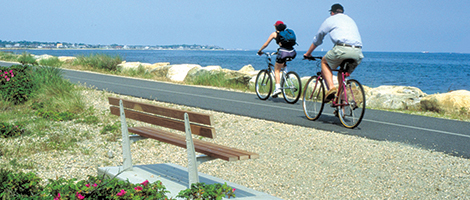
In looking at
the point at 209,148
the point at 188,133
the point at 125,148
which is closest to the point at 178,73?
the point at 125,148

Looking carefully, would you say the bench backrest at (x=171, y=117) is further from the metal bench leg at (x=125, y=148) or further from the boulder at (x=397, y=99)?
the boulder at (x=397, y=99)

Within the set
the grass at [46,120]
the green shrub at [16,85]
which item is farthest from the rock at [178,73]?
the green shrub at [16,85]

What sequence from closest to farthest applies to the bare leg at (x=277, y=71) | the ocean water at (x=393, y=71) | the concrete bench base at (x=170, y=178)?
the concrete bench base at (x=170, y=178), the bare leg at (x=277, y=71), the ocean water at (x=393, y=71)

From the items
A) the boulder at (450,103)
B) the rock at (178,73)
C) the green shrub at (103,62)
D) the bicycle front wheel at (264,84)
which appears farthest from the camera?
the green shrub at (103,62)

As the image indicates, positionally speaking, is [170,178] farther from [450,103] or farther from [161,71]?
[161,71]

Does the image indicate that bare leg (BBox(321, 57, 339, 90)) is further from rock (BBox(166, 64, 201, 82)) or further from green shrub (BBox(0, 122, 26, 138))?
rock (BBox(166, 64, 201, 82))

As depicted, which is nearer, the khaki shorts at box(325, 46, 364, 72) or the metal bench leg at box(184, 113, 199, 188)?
the metal bench leg at box(184, 113, 199, 188)

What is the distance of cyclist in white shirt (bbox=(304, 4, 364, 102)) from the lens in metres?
7.50

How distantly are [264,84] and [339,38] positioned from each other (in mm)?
4991

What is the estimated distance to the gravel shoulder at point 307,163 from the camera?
4848mm

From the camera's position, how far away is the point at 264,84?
12367 mm

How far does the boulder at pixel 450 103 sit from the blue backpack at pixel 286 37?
4.59 meters

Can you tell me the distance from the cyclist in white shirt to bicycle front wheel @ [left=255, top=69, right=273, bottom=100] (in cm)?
419

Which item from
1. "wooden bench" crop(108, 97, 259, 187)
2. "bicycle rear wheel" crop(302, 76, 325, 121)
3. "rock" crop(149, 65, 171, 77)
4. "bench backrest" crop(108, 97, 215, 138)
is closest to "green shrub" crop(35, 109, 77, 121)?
"bench backrest" crop(108, 97, 215, 138)
